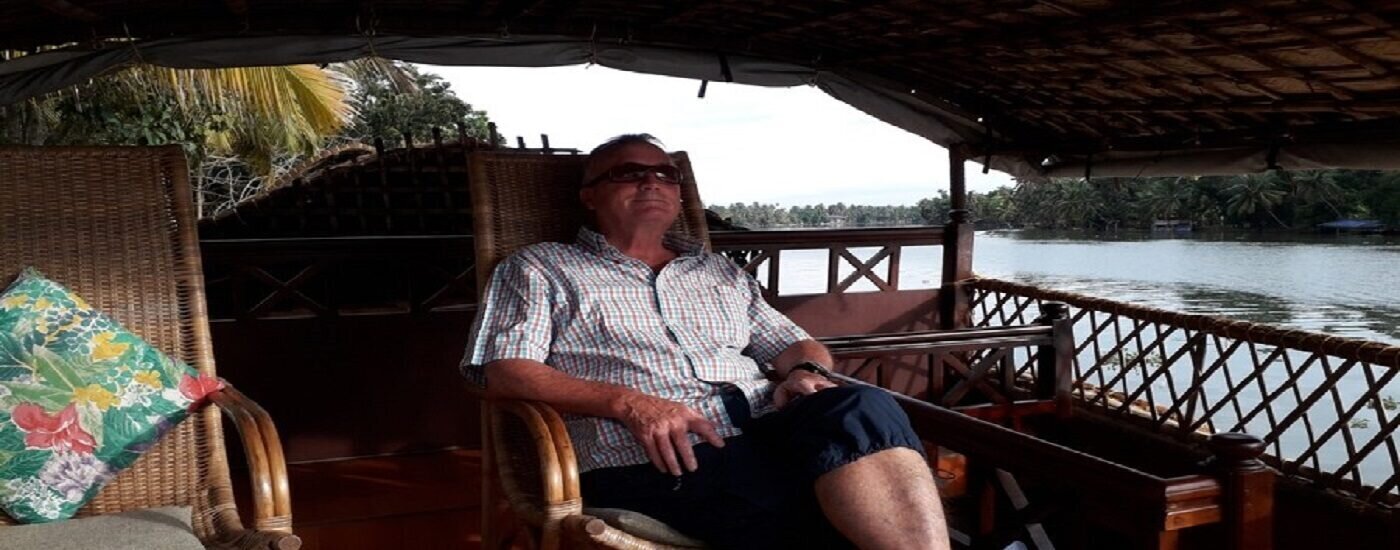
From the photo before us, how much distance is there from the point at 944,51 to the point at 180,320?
7.73ft

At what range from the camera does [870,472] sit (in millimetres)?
1562

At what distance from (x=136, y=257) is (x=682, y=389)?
1.19 meters

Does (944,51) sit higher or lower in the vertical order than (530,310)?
higher

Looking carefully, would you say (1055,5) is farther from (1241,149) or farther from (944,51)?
(1241,149)

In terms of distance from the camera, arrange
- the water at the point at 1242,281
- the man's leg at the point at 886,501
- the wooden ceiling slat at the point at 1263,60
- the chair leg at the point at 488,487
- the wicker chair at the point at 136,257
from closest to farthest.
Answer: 1. the man's leg at the point at 886,501
2. the wicker chair at the point at 136,257
3. the chair leg at the point at 488,487
4. the wooden ceiling slat at the point at 1263,60
5. the water at the point at 1242,281

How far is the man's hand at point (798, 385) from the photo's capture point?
1.95 metres

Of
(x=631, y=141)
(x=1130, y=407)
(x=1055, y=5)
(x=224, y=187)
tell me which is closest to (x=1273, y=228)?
(x=1130, y=407)

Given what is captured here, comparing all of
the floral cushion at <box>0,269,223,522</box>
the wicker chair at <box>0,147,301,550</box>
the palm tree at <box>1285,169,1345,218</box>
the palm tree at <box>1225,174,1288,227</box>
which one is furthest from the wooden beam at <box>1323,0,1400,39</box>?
the palm tree at <box>1285,169,1345,218</box>

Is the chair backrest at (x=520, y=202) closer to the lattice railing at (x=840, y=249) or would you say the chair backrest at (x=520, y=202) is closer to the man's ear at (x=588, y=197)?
the man's ear at (x=588, y=197)

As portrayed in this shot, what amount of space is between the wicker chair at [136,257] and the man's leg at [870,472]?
107 centimetres

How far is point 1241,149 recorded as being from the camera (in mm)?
3211

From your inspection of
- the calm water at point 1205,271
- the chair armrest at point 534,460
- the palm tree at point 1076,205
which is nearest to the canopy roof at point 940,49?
the calm water at point 1205,271

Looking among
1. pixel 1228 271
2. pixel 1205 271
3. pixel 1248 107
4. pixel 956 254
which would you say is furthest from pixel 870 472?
pixel 1228 271

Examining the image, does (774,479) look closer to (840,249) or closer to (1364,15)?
(1364,15)
